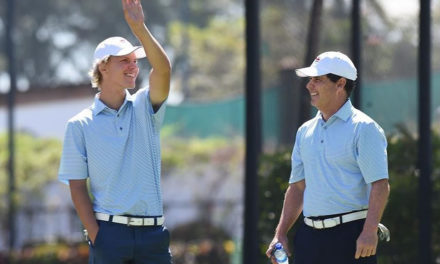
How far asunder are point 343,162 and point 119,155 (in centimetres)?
129

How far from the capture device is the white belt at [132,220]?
6.22 metres

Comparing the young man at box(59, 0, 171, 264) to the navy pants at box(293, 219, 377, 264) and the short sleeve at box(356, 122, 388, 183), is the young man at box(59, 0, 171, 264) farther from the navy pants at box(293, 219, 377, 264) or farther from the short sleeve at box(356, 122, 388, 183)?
the short sleeve at box(356, 122, 388, 183)

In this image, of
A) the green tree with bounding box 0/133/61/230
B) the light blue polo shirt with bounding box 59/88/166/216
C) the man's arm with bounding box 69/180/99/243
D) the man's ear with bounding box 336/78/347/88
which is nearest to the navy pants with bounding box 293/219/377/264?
the man's ear with bounding box 336/78/347/88

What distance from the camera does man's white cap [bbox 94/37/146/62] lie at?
625 cm

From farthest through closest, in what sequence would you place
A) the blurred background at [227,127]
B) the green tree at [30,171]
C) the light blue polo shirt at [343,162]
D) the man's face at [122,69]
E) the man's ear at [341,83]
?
the green tree at [30,171] < the blurred background at [227,127] < the man's face at [122,69] < the man's ear at [341,83] < the light blue polo shirt at [343,162]

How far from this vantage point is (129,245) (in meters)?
6.18

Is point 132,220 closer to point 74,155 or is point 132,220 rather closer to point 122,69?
point 74,155

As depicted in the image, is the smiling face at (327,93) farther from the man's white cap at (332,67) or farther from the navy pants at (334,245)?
the navy pants at (334,245)

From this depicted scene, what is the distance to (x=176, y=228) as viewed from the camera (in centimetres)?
1709

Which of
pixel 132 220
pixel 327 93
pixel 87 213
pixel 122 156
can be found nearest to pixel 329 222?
pixel 327 93

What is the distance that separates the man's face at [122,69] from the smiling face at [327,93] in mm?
1042

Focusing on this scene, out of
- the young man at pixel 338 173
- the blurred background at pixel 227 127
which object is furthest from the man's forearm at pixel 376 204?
the blurred background at pixel 227 127

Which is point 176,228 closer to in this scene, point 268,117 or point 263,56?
point 263,56

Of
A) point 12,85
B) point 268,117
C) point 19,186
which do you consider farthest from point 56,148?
point 268,117
